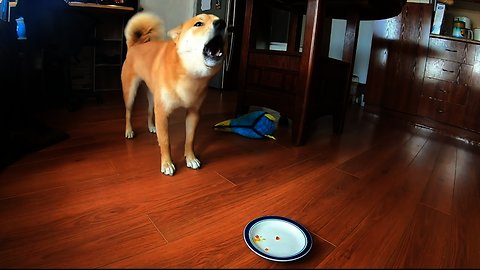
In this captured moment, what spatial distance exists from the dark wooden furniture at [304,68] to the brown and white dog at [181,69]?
0.63 m

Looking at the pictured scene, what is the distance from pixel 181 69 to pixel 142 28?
0.65 m

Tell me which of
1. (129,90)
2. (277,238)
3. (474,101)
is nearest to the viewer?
(277,238)

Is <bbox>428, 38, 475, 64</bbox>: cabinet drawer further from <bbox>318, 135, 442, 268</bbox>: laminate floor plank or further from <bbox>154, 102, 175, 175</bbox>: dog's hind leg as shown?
<bbox>154, 102, 175, 175</bbox>: dog's hind leg

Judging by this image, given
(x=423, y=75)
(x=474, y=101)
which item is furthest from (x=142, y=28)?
(x=474, y=101)

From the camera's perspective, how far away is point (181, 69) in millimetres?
1130

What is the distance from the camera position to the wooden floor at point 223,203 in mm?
755

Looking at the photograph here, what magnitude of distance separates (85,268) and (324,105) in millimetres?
1556

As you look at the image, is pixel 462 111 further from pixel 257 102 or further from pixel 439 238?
pixel 439 238

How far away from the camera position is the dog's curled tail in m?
1.60

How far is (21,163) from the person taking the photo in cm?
119

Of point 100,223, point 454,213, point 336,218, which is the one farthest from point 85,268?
point 454,213

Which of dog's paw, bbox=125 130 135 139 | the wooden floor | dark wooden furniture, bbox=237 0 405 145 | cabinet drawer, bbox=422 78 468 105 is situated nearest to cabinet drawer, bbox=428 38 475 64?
cabinet drawer, bbox=422 78 468 105

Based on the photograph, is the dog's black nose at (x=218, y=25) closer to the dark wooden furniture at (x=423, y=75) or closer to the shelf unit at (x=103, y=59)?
the shelf unit at (x=103, y=59)

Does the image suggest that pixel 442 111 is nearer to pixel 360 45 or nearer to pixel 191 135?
pixel 360 45
